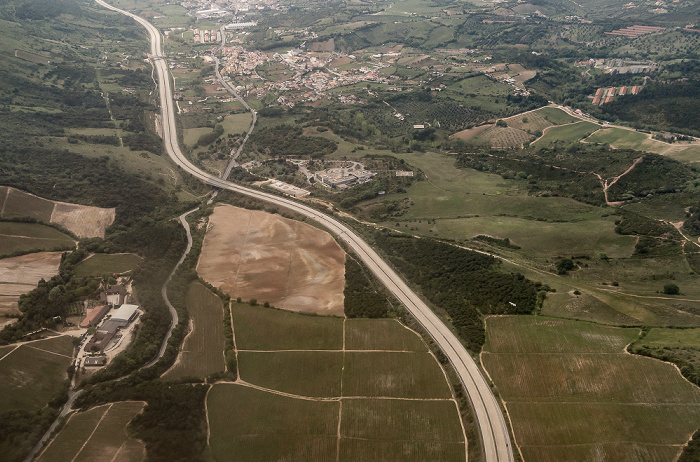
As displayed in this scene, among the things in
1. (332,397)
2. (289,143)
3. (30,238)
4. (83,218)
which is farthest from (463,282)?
(289,143)

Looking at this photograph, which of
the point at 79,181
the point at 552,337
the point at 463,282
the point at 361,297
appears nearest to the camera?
the point at 552,337

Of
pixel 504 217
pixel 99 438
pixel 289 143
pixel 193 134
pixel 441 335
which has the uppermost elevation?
pixel 193 134

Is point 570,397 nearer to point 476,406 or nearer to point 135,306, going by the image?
point 476,406

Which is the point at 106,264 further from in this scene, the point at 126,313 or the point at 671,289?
the point at 671,289

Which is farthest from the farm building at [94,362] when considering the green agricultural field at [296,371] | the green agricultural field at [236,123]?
the green agricultural field at [236,123]

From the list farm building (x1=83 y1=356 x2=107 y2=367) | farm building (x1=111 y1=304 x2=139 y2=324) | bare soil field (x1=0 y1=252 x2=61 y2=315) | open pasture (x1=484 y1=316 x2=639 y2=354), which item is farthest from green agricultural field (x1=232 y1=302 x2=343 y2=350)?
bare soil field (x1=0 y1=252 x2=61 y2=315)

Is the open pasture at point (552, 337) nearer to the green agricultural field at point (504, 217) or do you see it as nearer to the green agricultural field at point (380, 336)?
the green agricultural field at point (380, 336)
